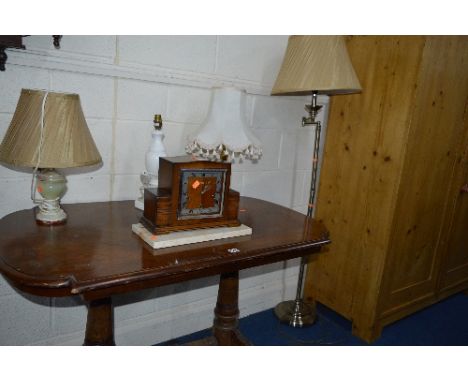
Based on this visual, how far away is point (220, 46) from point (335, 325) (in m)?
1.80

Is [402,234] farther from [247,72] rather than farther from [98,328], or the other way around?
[98,328]

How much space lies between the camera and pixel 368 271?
2207 mm

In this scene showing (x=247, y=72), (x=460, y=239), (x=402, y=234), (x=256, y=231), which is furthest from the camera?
(x=460, y=239)

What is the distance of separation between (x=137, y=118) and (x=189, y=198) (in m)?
0.64

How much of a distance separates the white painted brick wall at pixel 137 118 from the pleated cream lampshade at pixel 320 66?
0.32 metres

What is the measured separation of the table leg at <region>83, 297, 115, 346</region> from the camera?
132cm

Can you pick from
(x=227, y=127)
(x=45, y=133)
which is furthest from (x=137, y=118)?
(x=45, y=133)

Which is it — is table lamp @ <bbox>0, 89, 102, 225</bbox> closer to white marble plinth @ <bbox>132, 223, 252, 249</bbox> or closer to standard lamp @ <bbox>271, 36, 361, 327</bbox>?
white marble plinth @ <bbox>132, 223, 252, 249</bbox>

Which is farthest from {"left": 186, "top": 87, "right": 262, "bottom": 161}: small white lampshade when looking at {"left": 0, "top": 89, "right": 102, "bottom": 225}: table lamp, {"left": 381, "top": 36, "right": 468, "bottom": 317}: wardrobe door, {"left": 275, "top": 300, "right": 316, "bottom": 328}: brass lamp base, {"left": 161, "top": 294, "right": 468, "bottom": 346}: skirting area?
{"left": 275, "top": 300, "right": 316, "bottom": 328}: brass lamp base

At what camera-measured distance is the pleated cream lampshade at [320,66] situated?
1758 mm

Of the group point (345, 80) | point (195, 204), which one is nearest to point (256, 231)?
point (195, 204)

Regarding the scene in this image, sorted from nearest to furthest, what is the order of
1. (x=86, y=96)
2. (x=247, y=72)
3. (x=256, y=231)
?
1. (x=256, y=231)
2. (x=86, y=96)
3. (x=247, y=72)

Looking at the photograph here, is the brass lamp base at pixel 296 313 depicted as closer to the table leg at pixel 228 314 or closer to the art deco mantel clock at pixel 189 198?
the table leg at pixel 228 314

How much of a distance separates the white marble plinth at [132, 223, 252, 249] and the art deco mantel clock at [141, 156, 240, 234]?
18 mm
